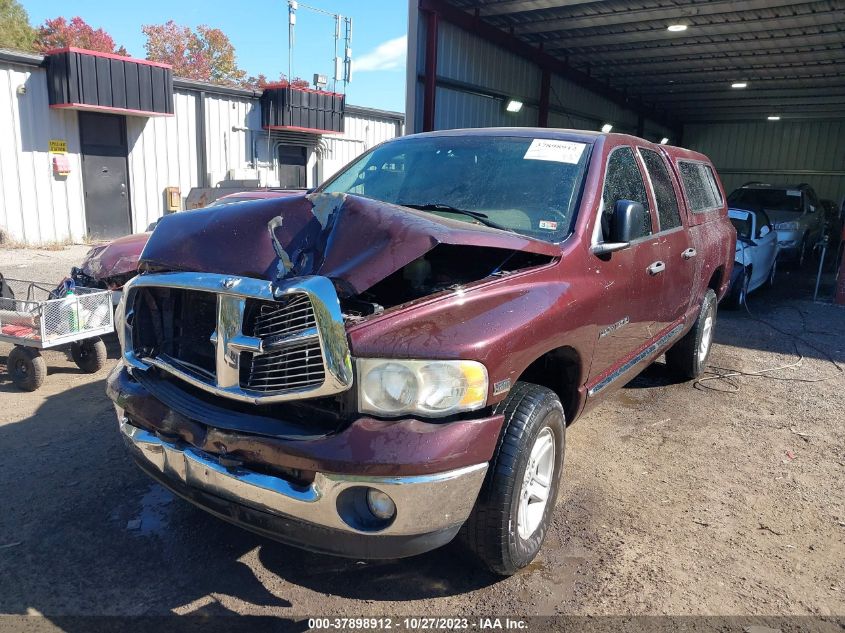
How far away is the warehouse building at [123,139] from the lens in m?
12.5

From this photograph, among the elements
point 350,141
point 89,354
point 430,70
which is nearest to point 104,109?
point 430,70

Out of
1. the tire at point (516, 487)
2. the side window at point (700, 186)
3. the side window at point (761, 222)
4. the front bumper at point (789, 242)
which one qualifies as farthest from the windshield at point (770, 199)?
the tire at point (516, 487)

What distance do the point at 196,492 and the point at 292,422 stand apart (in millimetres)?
525

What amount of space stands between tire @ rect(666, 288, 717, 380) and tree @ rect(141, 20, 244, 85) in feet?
164

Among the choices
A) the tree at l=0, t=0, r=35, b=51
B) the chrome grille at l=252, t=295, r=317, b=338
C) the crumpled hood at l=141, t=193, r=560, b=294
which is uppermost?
the tree at l=0, t=0, r=35, b=51

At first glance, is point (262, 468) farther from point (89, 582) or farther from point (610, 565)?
point (610, 565)

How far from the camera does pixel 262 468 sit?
244 centimetres

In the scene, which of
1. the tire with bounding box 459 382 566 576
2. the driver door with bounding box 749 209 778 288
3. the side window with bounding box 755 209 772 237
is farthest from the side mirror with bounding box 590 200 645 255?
the side window with bounding box 755 209 772 237

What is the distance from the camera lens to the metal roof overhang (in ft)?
39.4

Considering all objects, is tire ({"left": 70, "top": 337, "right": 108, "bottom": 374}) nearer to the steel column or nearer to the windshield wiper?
the windshield wiper

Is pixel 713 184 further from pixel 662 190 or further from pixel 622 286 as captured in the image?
pixel 622 286

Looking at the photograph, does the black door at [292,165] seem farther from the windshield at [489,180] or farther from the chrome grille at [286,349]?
the chrome grille at [286,349]

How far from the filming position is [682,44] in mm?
14453

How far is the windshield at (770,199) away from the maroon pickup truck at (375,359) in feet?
40.1
